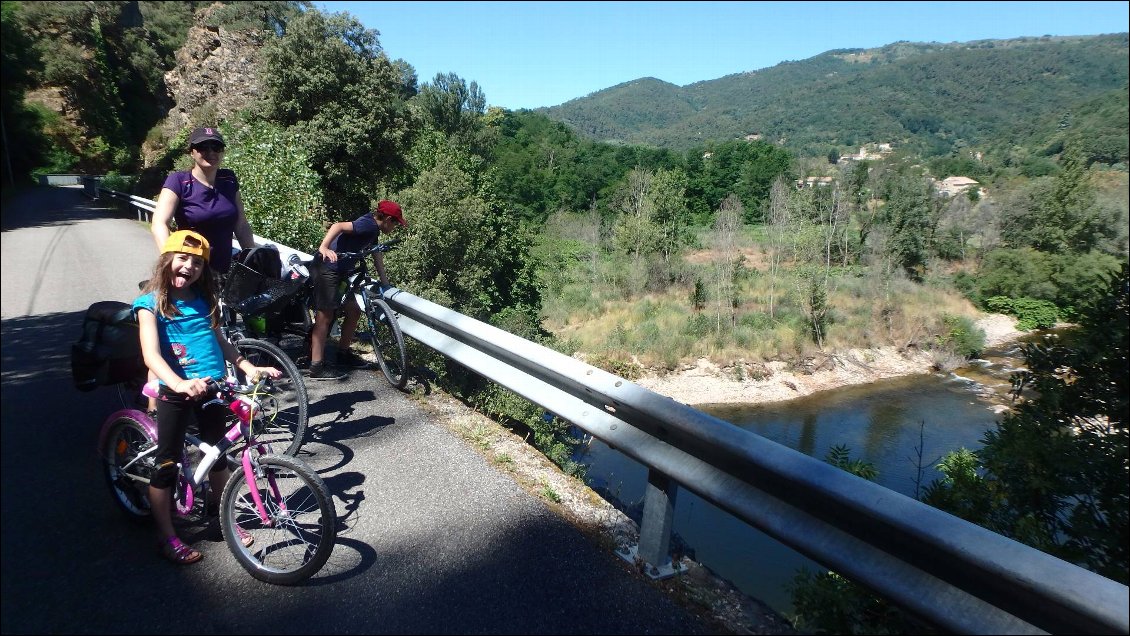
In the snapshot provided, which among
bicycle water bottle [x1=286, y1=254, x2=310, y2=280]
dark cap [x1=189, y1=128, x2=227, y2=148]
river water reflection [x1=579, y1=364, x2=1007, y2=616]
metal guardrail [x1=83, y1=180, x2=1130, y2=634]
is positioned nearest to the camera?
metal guardrail [x1=83, y1=180, x2=1130, y2=634]

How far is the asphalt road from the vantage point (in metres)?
2.22

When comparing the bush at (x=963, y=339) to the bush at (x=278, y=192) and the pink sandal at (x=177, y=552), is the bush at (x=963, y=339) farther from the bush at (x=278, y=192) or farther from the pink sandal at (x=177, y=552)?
the pink sandal at (x=177, y=552)

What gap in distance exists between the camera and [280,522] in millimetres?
3008

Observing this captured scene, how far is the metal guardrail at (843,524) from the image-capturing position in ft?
5.99

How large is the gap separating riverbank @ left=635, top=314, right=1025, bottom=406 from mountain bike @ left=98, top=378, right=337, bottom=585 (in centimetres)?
2940

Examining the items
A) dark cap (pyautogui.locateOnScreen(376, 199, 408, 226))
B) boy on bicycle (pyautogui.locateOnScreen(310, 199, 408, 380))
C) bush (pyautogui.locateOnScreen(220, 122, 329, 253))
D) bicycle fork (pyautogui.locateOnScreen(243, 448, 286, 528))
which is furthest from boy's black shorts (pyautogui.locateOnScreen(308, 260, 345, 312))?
bush (pyautogui.locateOnScreen(220, 122, 329, 253))

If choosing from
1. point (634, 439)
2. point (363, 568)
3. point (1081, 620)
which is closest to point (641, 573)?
point (634, 439)

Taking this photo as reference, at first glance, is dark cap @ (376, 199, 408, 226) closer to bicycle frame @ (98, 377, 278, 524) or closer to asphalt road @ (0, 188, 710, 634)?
asphalt road @ (0, 188, 710, 634)

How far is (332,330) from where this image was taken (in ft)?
20.5

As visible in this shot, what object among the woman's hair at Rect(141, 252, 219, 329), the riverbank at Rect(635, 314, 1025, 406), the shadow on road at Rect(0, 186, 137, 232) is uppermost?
the shadow on road at Rect(0, 186, 137, 232)

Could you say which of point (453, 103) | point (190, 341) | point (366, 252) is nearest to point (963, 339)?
point (366, 252)

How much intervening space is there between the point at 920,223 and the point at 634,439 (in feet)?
171

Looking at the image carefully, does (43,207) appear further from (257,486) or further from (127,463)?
(127,463)

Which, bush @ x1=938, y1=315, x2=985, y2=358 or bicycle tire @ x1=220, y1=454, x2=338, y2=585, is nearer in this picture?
bicycle tire @ x1=220, y1=454, x2=338, y2=585
